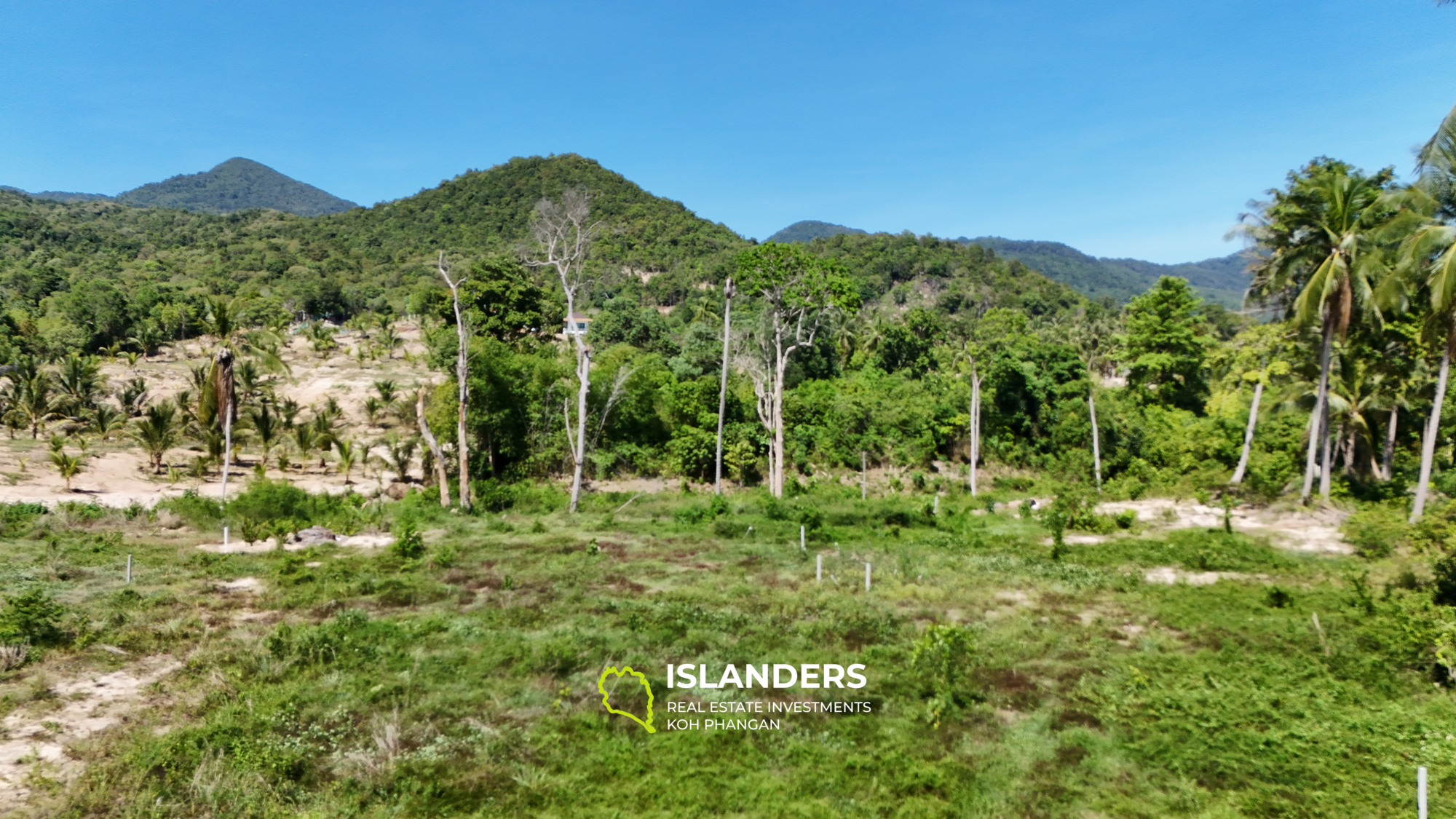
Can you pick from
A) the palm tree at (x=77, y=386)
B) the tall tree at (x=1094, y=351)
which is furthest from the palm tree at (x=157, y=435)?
the tall tree at (x=1094, y=351)

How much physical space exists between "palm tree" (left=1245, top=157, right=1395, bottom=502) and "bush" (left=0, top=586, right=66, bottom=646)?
98.3ft

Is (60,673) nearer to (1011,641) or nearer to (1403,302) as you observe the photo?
(1011,641)

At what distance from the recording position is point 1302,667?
9.76 metres

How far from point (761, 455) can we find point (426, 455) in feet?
46.9

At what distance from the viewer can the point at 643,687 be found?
9062mm

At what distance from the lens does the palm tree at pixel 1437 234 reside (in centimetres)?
1341

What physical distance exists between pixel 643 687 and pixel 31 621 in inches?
349

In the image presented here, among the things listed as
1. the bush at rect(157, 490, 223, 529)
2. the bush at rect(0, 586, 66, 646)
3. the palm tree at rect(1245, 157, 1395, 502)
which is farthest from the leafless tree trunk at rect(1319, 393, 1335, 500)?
the bush at rect(157, 490, 223, 529)

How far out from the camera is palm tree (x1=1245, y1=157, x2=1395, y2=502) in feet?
64.3

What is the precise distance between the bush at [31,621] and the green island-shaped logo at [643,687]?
8.16m

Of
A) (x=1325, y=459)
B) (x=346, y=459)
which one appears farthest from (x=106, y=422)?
(x=1325, y=459)

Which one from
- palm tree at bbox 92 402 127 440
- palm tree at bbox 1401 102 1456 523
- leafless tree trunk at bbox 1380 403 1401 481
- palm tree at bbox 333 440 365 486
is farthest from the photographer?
palm tree at bbox 92 402 127 440

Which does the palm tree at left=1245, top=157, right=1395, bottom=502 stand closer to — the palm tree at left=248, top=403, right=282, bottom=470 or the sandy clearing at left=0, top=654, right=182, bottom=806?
the sandy clearing at left=0, top=654, right=182, bottom=806

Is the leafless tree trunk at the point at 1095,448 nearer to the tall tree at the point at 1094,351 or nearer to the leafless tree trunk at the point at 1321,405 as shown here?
the tall tree at the point at 1094,351
